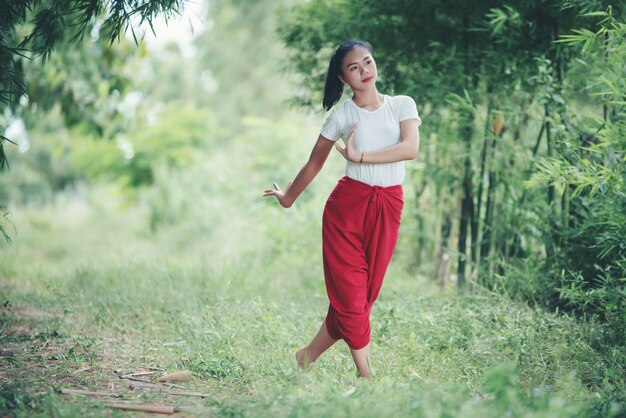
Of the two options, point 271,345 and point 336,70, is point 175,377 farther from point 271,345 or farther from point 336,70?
point 336,70

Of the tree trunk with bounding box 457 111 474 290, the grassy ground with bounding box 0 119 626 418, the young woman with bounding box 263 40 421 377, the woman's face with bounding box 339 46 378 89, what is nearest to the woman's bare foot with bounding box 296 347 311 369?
the grassy ground with bounding box 0 119 626 418

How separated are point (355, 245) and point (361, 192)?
0.94ft

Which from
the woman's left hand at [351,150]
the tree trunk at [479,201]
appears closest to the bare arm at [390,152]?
the woman's left hand at [351,150]

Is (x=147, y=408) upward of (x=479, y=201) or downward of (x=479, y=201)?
downward

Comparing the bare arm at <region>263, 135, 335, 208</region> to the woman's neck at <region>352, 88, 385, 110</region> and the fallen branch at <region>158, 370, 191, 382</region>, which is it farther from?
the fallen branch at <region>158, 370, 191, 382</region>

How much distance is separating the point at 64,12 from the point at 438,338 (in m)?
3.15

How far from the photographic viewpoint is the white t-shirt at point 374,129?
3305mm

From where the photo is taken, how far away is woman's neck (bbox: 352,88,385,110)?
3.33 meters

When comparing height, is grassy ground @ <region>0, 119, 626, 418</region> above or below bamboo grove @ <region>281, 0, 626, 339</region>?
below

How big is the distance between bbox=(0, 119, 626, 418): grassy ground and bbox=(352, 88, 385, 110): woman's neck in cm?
142

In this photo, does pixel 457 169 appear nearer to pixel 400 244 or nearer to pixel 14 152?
pixel 400 244

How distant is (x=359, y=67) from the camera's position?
10.8 ft

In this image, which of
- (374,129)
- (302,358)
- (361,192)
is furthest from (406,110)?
(302,358)

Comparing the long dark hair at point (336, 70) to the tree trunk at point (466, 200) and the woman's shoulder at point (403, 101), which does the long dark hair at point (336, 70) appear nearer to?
the woman's shoulder at point (403, 101)
